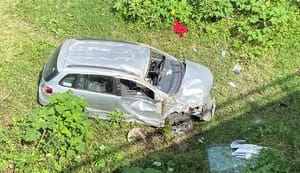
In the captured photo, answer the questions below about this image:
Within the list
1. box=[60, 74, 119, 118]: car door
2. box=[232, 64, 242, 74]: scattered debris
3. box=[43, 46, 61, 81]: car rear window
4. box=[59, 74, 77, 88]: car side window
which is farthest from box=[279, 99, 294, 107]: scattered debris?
box=[43, 46, 61, 81]: car rear window

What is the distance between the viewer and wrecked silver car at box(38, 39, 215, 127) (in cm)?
911

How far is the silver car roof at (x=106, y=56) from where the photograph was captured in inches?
360

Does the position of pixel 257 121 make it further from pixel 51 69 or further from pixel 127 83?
pixel 51 69

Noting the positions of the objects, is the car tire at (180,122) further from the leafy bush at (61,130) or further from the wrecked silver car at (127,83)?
the leafy bush at (61,130)

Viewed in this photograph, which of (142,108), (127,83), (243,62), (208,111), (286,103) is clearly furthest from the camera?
(243,62)

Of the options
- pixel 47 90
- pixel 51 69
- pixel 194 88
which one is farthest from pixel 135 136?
pixel 51 69

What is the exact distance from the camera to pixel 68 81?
30.2ft

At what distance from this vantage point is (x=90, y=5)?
12.3 m

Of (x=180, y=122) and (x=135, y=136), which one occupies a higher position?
(x=180, y=122)

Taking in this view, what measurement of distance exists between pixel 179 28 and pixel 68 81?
11.0 feet

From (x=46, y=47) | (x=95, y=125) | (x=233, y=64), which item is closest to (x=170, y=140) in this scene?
(x=95, y=125)

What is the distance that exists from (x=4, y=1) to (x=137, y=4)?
10.9 feet

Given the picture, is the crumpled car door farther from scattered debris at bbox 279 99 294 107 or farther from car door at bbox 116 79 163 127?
scattered debris at bbox 279 99 294 107

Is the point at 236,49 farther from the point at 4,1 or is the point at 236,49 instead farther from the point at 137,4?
the point at 4,1
